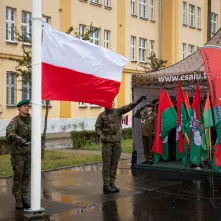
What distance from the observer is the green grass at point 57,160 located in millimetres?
13095

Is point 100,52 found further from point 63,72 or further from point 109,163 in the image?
point 109,163

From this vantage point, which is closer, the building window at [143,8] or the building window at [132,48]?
the building window at [132,48]

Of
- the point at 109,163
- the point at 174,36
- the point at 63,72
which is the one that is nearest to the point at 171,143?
the point at 109,163

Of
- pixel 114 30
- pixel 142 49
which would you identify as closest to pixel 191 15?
pixel 142 49

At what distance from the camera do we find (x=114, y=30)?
34.1 meters

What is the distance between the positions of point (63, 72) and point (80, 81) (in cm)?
37

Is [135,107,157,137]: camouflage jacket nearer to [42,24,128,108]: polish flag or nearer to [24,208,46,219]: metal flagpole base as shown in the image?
[42,24,128,108]: polish flag

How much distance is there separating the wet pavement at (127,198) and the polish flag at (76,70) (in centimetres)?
191

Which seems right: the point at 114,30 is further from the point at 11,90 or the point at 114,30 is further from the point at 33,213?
the point at 33,213

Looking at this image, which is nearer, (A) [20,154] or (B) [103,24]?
(A) [20,154]

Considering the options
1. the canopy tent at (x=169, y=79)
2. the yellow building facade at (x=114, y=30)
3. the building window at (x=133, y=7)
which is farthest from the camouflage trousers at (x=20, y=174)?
the building window at (x=133, y=7)

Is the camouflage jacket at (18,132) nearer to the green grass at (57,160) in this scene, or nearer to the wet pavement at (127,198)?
the wet pavement at (127,198)

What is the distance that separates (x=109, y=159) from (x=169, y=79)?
342 centimetres

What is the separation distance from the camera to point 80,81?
7504 millimetres
